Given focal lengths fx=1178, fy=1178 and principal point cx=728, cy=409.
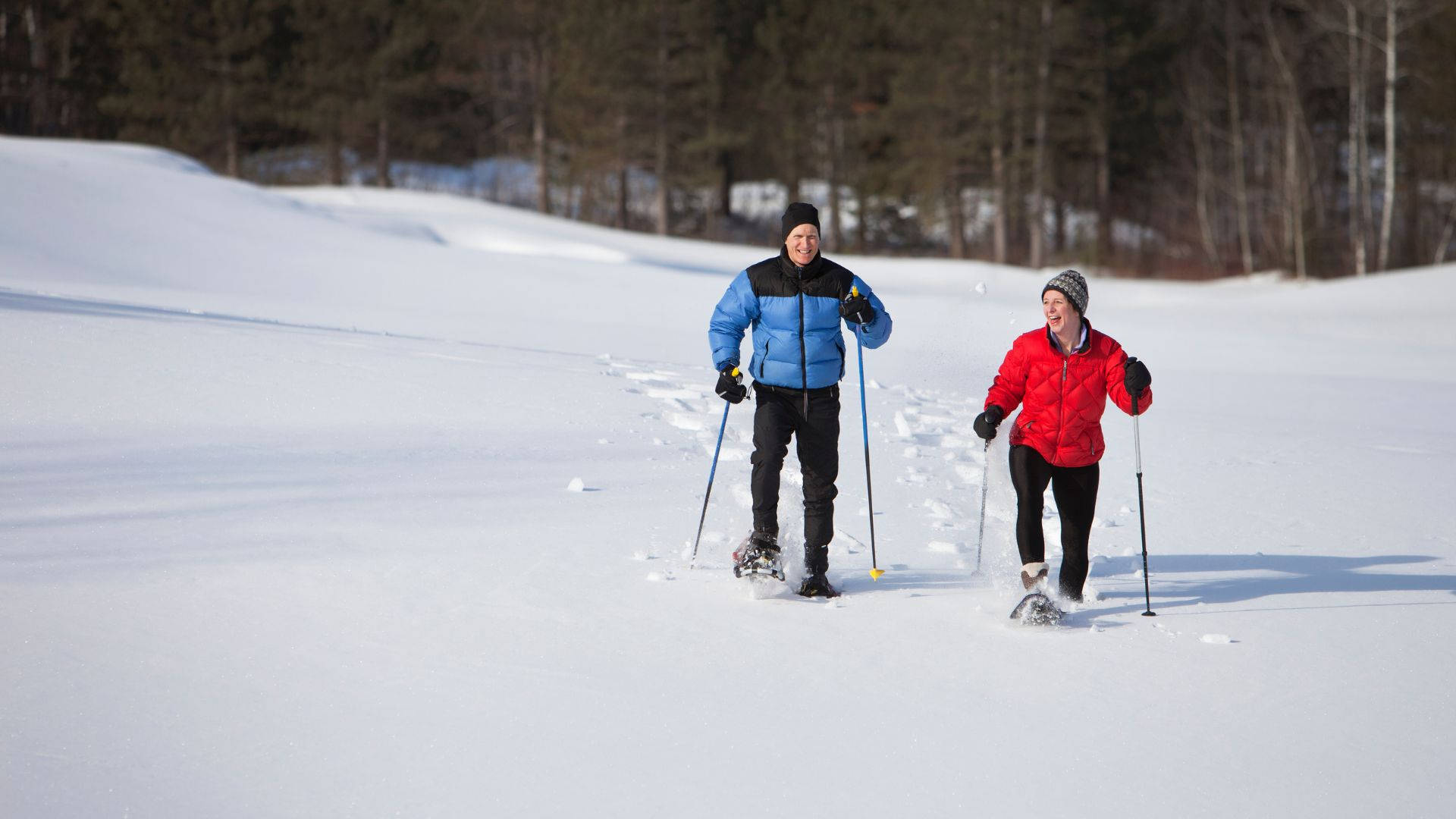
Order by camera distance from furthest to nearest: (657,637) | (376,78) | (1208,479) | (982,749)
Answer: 1. (376,78)
2. (1208,479)
3. (657,637)
4. (982,749)

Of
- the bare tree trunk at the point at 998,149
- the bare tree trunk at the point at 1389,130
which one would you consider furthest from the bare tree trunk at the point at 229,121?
the bare tree trunk at the point at 1389,130

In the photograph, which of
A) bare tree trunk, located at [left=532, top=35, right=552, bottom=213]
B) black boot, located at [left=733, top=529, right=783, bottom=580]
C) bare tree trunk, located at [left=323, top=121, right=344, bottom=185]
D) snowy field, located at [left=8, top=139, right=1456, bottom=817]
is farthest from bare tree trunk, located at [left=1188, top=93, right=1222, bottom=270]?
black boot, located at [left=733, top=529, right=783, bottom=580]

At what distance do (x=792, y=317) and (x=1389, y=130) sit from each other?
74.6 ft

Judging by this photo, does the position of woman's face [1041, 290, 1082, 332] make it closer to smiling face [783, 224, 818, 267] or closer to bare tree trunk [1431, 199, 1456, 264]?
smiling face [783, 224, 818, 267]

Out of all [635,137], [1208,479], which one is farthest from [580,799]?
[635,137]

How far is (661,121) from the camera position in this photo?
2984 cm

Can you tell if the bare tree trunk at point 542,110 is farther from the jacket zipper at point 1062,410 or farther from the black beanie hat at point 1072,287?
the jacket zipper at point 1062,410

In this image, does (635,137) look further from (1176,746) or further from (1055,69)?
(1176,746)

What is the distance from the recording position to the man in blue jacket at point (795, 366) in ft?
13.9

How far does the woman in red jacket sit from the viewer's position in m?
4.02

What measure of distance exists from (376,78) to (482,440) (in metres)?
27.5

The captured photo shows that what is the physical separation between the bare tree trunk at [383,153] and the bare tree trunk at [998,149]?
52.2 feet

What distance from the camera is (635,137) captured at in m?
29.8

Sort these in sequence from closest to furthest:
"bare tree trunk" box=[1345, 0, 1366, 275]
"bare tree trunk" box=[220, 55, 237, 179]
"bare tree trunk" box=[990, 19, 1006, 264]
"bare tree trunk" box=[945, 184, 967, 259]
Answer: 1. "bare tree trunk" box=[1345, 0, 1366, 275]
2. "bare tree trunk" box=[990, 19, 1006, 264]
3. "bare tree trunk" box=[945, 184, 967, 259]
4. "bare tree trunk" box=[220, 55, 237, 179]
